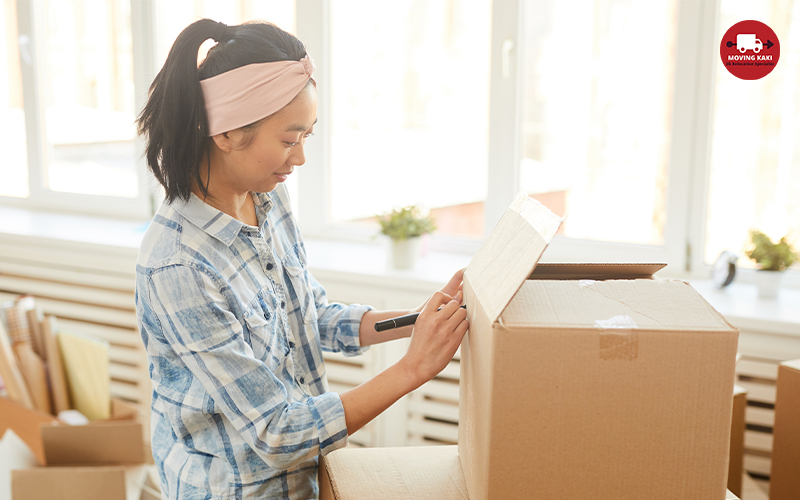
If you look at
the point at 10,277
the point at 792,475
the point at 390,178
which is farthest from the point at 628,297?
the point at 10,277

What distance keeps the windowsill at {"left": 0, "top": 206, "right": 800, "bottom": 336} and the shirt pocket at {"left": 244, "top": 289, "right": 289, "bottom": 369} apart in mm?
908

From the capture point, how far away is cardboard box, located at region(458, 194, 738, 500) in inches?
26.1

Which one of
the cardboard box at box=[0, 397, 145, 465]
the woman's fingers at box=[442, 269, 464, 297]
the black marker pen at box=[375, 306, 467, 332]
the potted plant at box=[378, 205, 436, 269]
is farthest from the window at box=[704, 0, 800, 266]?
the cardboard box at box=[0, 397, 145, 465]

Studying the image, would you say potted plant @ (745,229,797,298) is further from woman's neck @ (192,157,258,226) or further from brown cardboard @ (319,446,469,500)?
woman's neck @ (192,157,258,226)

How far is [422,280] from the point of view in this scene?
1.94 meters

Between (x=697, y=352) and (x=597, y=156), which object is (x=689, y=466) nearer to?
(x=697, y=352)

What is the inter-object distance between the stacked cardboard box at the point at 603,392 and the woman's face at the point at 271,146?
440 millimetres

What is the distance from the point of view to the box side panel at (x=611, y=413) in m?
0.66

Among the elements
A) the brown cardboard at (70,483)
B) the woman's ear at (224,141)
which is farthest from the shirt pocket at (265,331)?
the brown cardboard at (70,483)

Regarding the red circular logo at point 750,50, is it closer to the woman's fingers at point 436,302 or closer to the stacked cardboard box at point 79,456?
the woman's fingers at point 436,302

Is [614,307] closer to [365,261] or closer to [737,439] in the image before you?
[737,439]

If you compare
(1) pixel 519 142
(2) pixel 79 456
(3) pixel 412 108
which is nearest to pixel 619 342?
(2) pixel 79 456

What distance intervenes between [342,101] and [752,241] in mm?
1312

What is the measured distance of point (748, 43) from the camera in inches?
71.4
